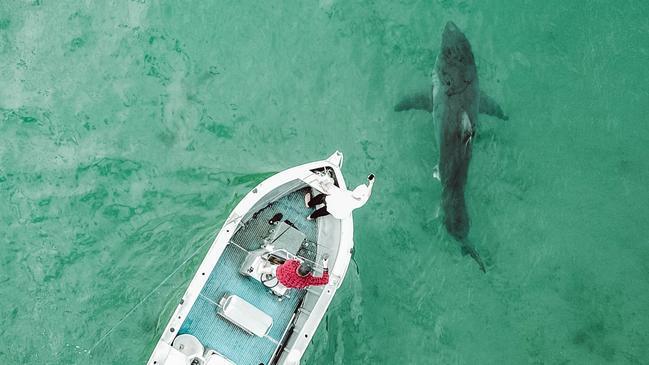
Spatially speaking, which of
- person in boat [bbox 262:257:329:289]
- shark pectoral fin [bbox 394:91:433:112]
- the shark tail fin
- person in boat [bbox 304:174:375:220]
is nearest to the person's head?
person in boat [bbox 262:257:329:289]

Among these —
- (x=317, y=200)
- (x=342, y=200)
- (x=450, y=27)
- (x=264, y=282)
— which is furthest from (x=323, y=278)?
(x=450, y=27)

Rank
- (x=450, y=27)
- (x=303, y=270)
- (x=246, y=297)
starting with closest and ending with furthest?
(x=303, y=270), (x=246, y=297), (x=450, y=27)

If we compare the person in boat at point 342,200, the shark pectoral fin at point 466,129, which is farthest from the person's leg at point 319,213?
the shark pectoral fin at point 466,129

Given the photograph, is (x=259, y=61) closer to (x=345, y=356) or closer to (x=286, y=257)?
(x=286, y=257)

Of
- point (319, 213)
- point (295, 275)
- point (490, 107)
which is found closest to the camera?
point (295, 275)

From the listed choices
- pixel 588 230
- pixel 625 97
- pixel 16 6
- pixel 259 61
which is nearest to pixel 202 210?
pixel 259 61

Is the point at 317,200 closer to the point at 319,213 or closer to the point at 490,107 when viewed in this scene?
the point at 319,213
